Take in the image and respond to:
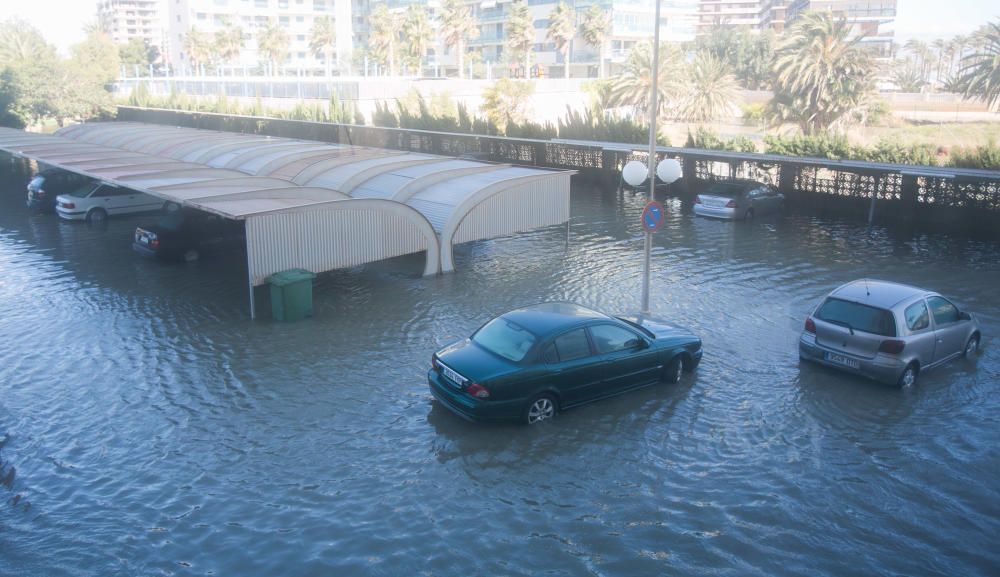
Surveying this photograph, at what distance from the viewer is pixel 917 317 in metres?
11.6

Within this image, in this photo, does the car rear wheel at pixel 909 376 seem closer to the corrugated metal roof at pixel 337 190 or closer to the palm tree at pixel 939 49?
the corrugated metal roof at pixel 337 190

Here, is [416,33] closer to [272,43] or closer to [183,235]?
[272,43]

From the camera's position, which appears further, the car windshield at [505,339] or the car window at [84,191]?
the car window at [84,191]

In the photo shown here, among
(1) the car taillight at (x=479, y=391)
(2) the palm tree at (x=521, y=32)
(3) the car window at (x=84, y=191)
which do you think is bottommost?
(1) the car taillight at (x=479, y=391)

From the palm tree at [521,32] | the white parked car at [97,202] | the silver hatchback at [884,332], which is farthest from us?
the palm tree at [521,32]

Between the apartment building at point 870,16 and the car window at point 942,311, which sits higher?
the apartment building at point 870,16

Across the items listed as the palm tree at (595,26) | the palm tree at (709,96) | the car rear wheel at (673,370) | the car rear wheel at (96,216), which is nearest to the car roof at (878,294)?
the car rear wheel at (673,370)

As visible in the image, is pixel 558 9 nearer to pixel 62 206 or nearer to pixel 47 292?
pixel 62 206

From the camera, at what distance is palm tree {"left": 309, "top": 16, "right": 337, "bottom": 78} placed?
100375 mm

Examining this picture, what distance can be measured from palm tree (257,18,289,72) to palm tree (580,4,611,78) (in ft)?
148

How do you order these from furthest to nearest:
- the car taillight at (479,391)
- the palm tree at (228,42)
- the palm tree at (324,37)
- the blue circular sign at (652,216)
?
the palm tree at (324,37), the palm tree at (228,42), the blue circular sign at (652,216), the car taillight at (479,391)

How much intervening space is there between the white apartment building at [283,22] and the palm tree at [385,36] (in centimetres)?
1411

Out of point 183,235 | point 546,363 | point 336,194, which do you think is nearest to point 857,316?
point 546,363

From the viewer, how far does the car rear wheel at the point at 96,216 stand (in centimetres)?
2489
